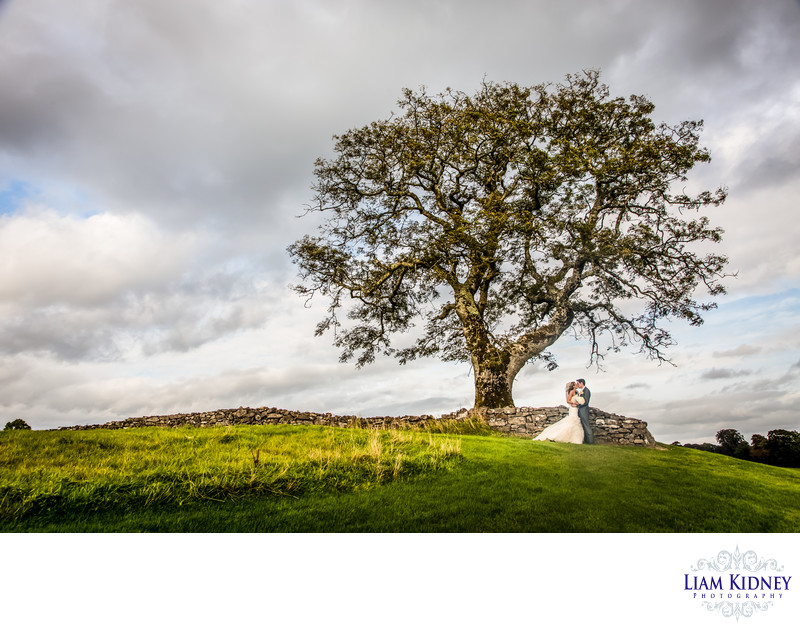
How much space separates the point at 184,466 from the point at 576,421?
10348 millimetres

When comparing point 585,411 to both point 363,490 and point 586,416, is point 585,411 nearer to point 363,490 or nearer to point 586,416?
point 586,416

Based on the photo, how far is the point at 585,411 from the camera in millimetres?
13461

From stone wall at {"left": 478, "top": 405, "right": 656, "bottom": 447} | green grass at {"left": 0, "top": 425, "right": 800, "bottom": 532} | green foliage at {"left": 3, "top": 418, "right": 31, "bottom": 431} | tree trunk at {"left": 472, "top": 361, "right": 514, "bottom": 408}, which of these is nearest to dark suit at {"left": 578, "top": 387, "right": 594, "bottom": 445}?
stone wall at {"left": 478, "top": 405, "right": 656, "bottom": 447}

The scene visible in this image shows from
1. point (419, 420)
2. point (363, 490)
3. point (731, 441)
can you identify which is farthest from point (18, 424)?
point (731, 441)

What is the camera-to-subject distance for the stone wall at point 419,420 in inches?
570

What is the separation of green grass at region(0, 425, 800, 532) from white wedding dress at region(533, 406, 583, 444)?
2704mm

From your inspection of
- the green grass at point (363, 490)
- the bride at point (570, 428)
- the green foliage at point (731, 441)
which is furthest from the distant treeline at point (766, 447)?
the bride at point (570, 428)

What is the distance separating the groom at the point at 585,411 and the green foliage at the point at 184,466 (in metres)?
4.89

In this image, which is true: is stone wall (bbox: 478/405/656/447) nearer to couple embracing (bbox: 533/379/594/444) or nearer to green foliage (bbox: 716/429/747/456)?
couple embracing (bbox: 533/379/594/444)

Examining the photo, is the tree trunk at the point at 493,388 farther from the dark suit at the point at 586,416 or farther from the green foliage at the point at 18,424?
the green foliage at the point at 18,424
